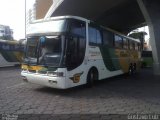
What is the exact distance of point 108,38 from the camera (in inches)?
572

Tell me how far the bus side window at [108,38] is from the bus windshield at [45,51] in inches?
170

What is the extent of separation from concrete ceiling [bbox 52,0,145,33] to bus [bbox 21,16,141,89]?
1402 centimetres

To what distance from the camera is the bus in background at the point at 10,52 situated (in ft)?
83.3

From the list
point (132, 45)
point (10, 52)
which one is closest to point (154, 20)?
point (132, 45)

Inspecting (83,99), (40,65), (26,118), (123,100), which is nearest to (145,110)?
(123,100)

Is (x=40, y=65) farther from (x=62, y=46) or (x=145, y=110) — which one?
(x=145, y=110)

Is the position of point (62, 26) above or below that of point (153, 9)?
below

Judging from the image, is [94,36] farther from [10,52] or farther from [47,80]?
[10,52]

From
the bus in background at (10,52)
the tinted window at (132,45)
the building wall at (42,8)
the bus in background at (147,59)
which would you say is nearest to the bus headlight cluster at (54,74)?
the tinted window at (132,45)

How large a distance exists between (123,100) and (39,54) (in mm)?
3887

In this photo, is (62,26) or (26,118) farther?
(62,26)

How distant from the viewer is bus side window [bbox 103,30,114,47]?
13998 millimetres

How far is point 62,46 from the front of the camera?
10.0 metres

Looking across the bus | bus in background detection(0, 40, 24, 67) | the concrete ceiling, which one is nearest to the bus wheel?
the bus
